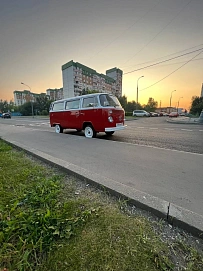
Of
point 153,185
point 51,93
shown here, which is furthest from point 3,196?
point 51,93

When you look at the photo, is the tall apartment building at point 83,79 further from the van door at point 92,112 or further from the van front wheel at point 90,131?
the van front wheel at point 90,131

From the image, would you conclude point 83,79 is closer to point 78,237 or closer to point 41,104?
point 41,104

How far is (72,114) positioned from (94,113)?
74.2 inches

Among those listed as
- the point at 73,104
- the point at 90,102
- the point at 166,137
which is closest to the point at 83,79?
the point at 73,104

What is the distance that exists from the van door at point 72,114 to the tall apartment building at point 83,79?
59.2 m

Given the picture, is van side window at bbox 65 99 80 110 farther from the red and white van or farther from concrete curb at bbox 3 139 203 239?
concrete curb at bbox 3 139 203 239

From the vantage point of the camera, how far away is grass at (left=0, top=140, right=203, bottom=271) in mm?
1241

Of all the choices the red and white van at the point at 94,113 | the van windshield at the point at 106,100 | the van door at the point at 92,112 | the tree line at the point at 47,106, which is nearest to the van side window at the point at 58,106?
the red and white van at the point at 94,113

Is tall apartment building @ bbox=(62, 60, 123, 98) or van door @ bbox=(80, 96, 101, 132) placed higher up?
tall apartment building @ bbox=(62, 60, 123, 98)

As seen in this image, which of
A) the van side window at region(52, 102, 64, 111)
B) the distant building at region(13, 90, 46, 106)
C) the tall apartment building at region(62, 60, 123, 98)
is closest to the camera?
the van side window at region(52, 102, 64, 111)

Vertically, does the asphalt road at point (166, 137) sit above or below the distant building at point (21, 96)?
below

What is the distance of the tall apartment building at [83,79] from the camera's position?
67.6 metres

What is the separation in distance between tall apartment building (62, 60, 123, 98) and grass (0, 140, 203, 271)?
216 feet

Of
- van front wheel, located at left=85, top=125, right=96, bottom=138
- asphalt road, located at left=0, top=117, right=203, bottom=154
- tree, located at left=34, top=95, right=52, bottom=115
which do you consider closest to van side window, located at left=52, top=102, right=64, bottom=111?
asphalt road, located at left=0, top=117, right=203, bottom=154
